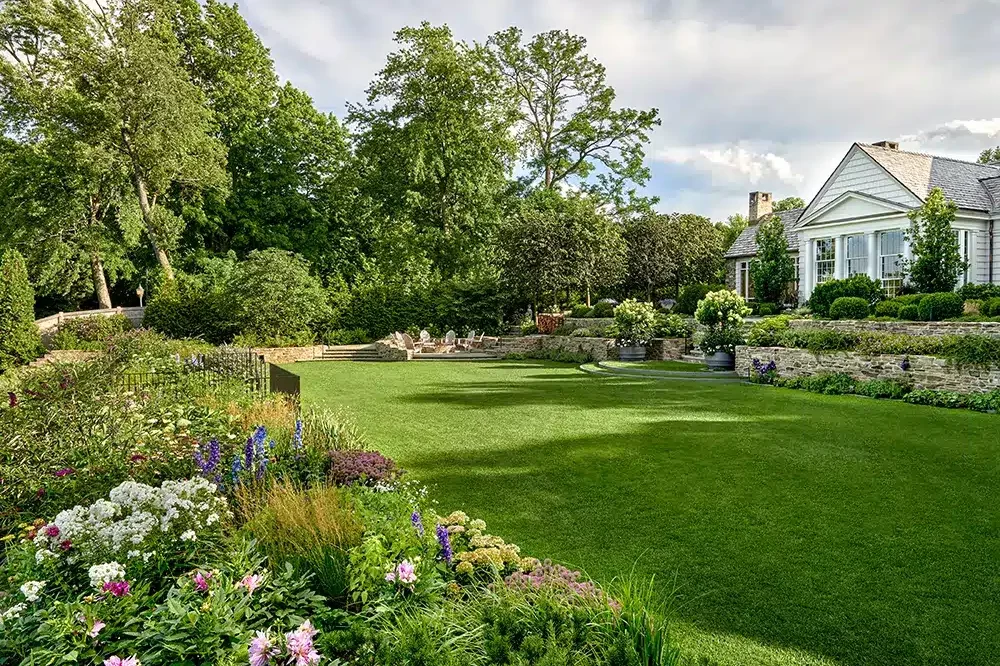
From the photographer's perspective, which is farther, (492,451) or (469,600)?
(492,451)

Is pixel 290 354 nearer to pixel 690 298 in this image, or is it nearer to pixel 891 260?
pixel 690 298

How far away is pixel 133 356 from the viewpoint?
34.5ft

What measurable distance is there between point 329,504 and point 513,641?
150 cm

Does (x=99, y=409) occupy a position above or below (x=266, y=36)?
below

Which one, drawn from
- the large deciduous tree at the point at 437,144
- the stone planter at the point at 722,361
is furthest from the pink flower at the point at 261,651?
the large deciduous tree at the point at 437,144

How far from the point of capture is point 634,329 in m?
18.0

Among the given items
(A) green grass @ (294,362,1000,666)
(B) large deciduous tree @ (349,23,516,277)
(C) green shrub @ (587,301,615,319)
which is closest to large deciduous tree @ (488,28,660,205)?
(B) large deciduous tree @ (349,23,516,277)

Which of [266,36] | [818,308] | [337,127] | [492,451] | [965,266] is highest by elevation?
[266,36]

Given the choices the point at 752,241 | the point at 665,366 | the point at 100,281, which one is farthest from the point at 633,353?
the point at 100,281

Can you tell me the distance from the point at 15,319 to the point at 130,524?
57.7 feet

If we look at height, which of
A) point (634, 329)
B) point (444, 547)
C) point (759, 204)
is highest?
point (759, 204)

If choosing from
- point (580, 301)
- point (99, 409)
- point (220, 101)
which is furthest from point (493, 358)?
point (220, 101)

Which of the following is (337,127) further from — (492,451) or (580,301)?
(492,451)

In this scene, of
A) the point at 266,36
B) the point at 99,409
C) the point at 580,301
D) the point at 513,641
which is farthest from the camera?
the point at 266,36
